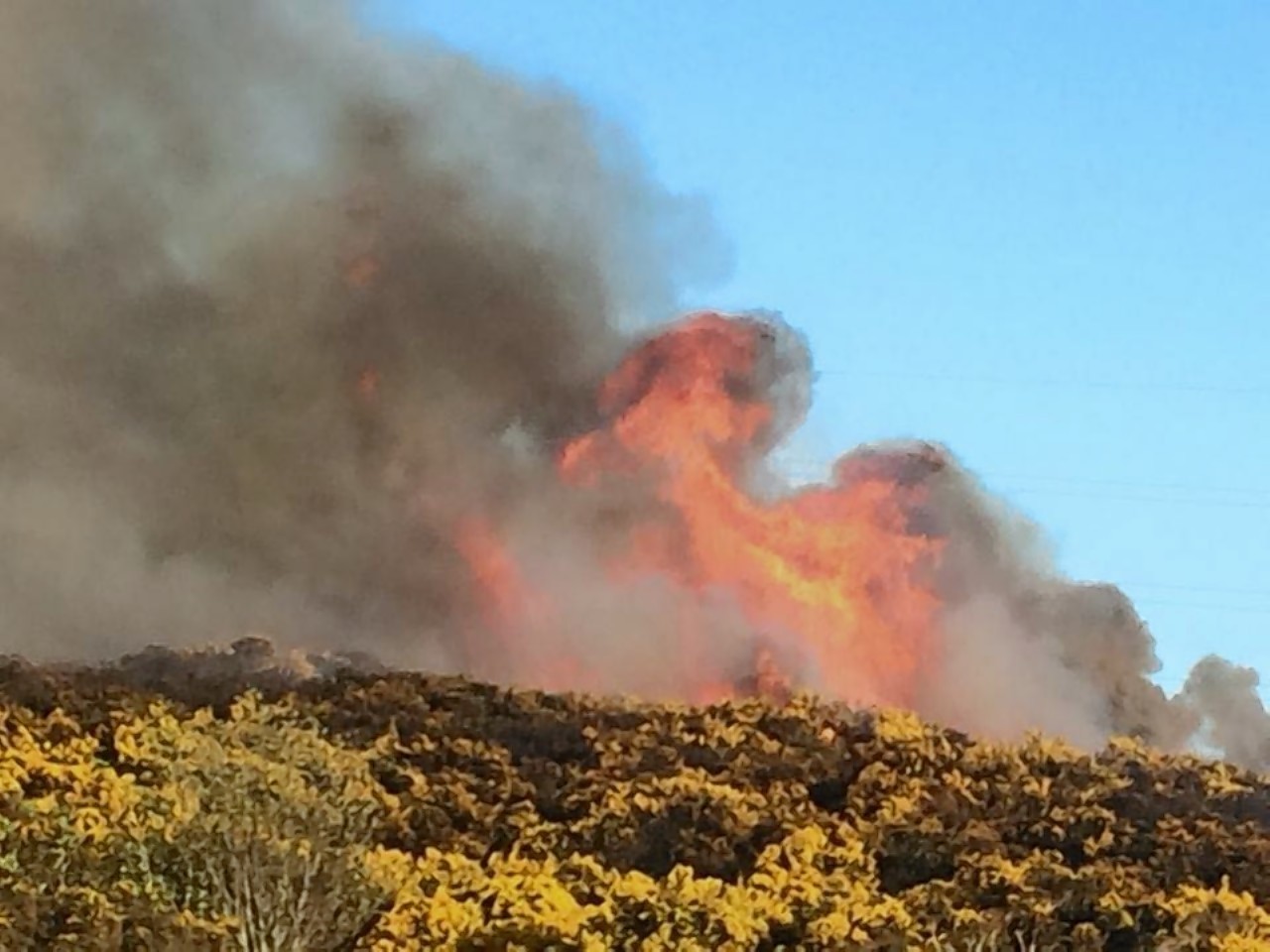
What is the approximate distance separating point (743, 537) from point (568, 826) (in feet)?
22.6

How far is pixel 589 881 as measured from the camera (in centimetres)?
2303

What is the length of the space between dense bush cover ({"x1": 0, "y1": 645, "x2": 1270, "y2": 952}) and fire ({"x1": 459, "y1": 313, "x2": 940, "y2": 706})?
7.18ft

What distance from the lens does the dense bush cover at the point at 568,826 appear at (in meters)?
22.4

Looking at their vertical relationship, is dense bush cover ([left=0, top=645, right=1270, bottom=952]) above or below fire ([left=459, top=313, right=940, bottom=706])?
below

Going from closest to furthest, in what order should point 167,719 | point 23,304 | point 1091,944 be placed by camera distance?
point 1091,944
point 167,719
point 23,304

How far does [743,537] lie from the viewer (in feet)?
95.8

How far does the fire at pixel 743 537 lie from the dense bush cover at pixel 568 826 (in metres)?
2.19

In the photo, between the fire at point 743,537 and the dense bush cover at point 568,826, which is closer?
the dense bush cover at point 568,826

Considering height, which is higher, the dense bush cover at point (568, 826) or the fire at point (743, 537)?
the fire at point (743, 537)

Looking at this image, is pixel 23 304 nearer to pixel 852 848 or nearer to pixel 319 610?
pixel 319 610

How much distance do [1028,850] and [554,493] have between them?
9295mm

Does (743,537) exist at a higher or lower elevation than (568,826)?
higher

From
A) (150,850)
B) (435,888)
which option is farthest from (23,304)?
(435,888)

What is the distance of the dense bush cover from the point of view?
22422 millimetres
